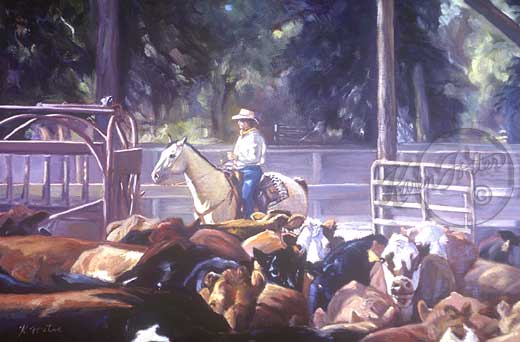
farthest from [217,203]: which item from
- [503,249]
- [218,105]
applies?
[503,249]

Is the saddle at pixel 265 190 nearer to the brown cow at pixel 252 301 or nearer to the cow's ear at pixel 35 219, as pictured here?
the brown cow at pixel 252 301

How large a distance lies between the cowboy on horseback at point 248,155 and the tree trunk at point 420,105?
85 cm

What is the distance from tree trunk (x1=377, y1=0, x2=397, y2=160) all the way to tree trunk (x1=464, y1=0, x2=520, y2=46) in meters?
0.43

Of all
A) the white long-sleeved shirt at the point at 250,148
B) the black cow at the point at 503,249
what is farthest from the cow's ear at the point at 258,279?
the black cow at the point at 503,249

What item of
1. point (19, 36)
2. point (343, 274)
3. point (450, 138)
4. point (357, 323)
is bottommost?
point (357, 323)

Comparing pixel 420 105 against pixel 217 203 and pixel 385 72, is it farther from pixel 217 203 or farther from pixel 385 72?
pixel 217 203

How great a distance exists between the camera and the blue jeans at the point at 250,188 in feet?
12.4

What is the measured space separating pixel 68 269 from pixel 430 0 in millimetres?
2431

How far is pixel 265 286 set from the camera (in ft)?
11.8

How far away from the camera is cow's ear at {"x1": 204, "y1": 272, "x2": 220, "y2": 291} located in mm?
3586

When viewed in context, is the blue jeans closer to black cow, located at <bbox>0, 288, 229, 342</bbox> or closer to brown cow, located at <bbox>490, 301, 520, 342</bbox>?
black cow, located at <bbox>0, 288, 229, 342</bbox>

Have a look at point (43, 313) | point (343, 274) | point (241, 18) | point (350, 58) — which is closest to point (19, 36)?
point (241, 18)

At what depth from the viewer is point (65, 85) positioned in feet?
12.8

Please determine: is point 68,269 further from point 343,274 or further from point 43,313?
point 343,274
